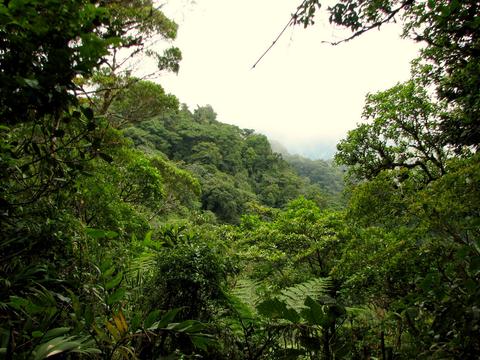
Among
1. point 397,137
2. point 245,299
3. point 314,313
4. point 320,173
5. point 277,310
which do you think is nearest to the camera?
point 314,313

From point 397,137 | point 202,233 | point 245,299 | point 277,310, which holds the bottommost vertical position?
point 245,299

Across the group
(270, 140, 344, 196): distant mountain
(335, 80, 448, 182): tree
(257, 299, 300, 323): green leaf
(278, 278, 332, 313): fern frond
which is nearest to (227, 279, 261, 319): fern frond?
(278, 278, 332, 313): fern frond

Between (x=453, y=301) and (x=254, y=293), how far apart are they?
2087 millimetres

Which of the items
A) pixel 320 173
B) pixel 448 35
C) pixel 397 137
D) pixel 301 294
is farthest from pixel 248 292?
pixel 320 173

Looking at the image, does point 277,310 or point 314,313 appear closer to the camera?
point 314,313

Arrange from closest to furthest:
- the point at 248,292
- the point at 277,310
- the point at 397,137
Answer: the point at 277,310, the point at 248,292, the point at 397,137

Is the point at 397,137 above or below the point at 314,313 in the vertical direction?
above

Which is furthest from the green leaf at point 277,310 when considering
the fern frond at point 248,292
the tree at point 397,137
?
the tree at point 397,137

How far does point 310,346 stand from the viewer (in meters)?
1.39

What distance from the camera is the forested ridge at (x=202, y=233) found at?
4.17 ft

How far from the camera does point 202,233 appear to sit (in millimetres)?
3873

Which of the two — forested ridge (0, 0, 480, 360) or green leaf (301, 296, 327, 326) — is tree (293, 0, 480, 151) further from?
green leaf (301, 296, 327, 326)

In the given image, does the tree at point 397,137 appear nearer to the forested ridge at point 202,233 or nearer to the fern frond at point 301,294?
the forested ridge at point 202,233

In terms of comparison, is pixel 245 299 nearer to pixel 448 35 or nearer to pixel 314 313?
pixel 314 313
